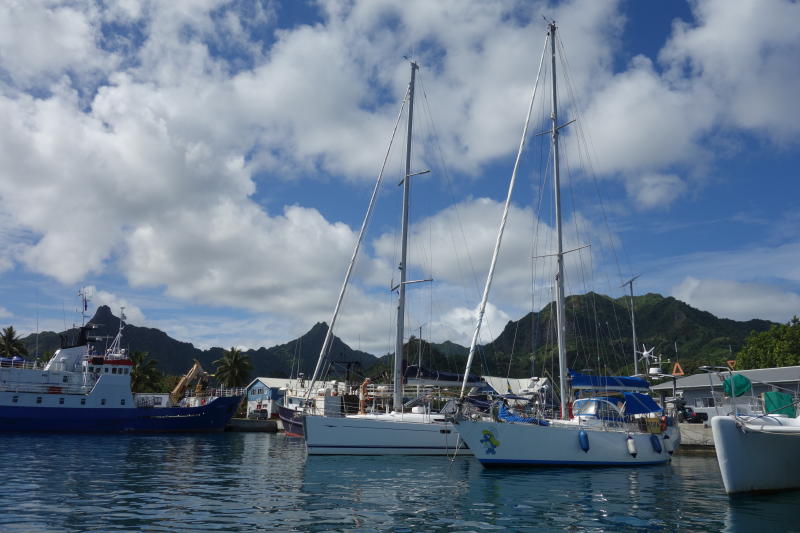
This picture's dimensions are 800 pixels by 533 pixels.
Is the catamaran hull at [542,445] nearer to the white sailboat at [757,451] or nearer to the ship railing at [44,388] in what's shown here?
the white sailboat at [757,451]

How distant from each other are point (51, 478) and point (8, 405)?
32.1 meters

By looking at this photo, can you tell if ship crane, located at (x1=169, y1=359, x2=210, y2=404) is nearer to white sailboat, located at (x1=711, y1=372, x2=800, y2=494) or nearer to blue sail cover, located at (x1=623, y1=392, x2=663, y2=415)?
blue sail cover, located at (x1=623, y1=392, x2=663, y2=415)

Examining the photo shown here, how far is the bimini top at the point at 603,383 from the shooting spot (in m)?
27.2

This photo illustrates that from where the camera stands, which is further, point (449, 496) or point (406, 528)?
point (449, 496)

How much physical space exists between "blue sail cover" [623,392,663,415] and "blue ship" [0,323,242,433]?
128ft

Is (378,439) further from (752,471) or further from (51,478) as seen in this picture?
(752,471)

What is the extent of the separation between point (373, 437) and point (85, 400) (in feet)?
107

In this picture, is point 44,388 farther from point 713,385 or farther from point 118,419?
point 713,385

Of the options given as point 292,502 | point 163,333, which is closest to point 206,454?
point 292,502

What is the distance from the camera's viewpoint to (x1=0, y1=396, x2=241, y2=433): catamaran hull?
4331cm

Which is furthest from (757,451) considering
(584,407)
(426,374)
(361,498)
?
(426,374)

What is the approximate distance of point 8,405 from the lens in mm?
43500

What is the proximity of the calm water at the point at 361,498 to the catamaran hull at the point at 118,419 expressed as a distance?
22128 millimetres

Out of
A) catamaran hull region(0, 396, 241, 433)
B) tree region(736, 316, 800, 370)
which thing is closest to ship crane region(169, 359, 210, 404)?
catamaran hull region(0, 396, 241, 433)
